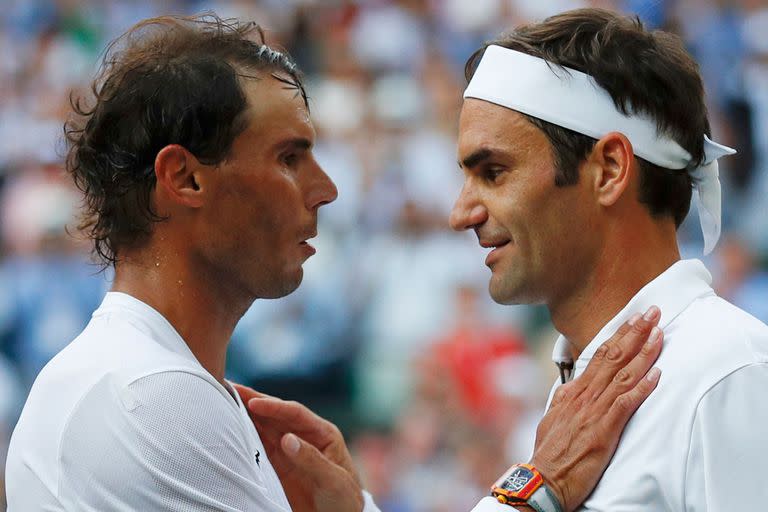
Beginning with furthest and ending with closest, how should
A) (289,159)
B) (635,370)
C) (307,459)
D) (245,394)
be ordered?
(245,394) → (307,459) → (289,159) → (635,370)

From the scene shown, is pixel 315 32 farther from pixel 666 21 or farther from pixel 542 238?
pixel 542 238

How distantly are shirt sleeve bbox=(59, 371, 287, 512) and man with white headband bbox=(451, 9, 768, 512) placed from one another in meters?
0.62

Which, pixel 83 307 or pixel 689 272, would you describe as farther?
pixel 83 307

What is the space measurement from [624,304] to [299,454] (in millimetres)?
953

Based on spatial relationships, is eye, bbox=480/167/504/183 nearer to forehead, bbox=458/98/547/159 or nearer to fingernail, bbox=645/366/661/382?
forehead, bbox=458/98/547/159

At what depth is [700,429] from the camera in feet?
7.31

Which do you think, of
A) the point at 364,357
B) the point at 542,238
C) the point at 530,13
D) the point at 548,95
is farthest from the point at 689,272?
the point at 530,13

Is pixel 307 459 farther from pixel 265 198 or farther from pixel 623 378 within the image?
pixel 623 378

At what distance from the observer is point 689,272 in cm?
255

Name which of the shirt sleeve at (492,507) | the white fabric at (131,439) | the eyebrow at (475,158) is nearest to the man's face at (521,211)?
the eyebrow at (475,158)

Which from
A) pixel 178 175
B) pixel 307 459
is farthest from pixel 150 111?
pixel 307 459

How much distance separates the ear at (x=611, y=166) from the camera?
102 inches

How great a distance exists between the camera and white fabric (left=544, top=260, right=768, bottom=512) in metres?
2.19

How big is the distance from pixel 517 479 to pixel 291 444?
694 mm
